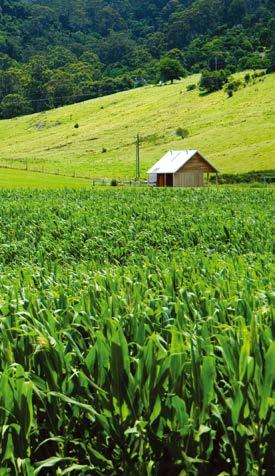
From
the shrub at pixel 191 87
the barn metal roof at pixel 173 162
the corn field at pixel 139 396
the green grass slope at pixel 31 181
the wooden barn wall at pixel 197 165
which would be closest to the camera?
the corn field at pixel 139 396

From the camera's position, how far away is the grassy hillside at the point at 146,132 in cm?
10912

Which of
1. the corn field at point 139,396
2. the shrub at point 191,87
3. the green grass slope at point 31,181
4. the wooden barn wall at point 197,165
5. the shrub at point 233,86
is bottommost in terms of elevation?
the corn field at point 139,396

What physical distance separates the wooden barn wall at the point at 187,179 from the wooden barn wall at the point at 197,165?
2.08 feet

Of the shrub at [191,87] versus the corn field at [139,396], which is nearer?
the corn field at [139,396]

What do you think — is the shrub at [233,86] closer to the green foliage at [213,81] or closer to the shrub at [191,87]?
the green foliage at [213,81]

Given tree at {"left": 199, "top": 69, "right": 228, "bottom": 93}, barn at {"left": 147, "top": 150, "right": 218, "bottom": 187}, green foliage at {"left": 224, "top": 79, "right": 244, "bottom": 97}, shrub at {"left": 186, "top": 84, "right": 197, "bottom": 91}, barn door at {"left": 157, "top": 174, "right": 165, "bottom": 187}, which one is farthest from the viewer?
shrub at {"left": 186, "top": 84, "right": 197, "bottom": 91}

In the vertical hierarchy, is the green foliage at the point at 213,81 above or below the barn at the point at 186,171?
above

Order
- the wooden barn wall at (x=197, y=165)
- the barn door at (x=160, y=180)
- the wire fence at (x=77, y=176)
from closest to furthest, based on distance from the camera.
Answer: the wooden barn wall at (x=197, y=165) → the barn door at (x=160, y=180) → the wire fence at (x=77, y=176)

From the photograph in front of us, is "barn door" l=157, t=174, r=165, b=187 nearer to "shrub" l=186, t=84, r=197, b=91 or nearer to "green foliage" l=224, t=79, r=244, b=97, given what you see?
"green foliage" l=224, t=79, r=244, b=97

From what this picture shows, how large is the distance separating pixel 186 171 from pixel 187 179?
106 centimetres

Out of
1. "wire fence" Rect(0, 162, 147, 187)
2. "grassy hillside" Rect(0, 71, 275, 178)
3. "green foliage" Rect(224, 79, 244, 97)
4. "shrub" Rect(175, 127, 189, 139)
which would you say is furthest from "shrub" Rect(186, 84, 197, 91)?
"wire fence" Rect(0, 162, 147, 187)

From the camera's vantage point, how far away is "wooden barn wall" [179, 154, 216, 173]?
279 feet

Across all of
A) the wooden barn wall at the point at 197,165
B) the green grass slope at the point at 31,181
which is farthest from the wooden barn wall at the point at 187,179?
the green grass slope at the point at 31,181

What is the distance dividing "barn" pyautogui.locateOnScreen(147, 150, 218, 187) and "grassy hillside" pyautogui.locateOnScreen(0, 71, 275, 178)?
30.5 ft
